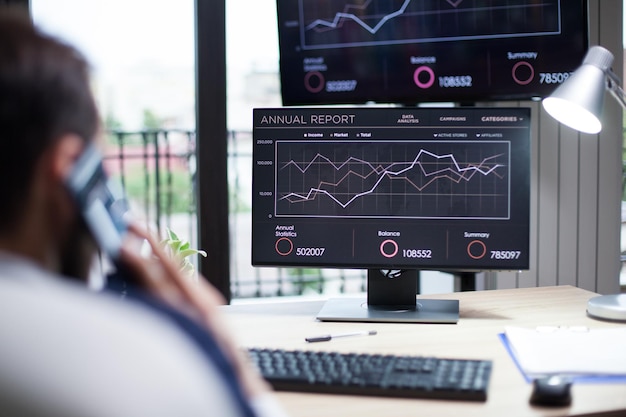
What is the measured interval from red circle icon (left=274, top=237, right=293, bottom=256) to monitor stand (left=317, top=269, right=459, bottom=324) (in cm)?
16

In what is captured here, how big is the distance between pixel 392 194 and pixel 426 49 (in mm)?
559

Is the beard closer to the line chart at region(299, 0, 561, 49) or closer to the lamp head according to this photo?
the lamp head

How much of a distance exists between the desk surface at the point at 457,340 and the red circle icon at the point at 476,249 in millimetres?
137

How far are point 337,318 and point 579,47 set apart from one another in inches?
38.6

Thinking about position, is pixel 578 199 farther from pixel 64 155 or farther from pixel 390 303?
pixel 64 155

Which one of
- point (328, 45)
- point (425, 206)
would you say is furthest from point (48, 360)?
point (328, 45)

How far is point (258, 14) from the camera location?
10.5 feet

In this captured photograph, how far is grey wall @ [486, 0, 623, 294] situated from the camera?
273cm

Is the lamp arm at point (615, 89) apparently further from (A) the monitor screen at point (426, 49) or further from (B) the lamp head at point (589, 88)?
(A) the monitor screen at point (426, 49)

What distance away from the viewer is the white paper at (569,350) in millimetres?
1267

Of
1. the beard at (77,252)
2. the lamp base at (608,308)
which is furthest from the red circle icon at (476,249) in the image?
the beard at (77,252)

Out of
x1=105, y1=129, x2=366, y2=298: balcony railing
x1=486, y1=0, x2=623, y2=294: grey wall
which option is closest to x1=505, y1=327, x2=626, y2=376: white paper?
x1=486, y1=0, x2=623, y2=294: grey wall

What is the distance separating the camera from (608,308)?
166cm

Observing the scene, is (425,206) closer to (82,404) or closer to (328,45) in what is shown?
(328,45)
